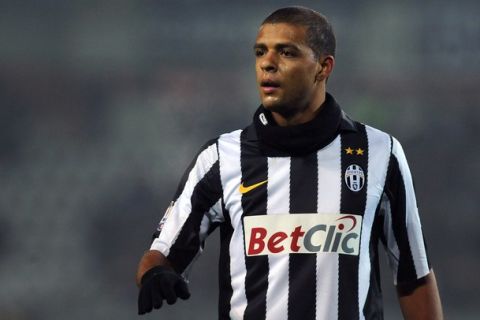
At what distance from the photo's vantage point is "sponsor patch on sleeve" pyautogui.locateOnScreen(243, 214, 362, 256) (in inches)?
70.7

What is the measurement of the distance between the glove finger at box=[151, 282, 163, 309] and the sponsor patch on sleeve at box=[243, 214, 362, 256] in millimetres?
216

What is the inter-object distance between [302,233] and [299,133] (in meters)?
0.19

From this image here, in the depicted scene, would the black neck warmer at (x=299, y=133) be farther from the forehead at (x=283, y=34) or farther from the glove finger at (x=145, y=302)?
the glove finger at (x=145, y=302)

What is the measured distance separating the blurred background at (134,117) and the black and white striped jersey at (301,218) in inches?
65.4

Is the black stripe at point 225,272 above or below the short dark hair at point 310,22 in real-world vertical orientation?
below

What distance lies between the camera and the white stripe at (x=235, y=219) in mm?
1824

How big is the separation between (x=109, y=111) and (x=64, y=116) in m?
0.17

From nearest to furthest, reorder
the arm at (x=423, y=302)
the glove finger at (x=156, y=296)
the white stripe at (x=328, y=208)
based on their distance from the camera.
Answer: the glove finger at (x=156, y=296) → the white stripe at (x=328, y=208) → the arm at (x=423, y=302)

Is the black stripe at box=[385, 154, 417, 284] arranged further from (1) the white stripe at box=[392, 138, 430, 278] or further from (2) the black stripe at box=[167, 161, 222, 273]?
(2) the black stripe at box=[167, 161, 222, 273]

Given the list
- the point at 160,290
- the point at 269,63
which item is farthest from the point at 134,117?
the point at 160,290

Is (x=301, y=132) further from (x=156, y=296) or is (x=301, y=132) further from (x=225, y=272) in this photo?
(x=156, y=296)

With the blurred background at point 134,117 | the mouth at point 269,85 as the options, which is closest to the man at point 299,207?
the mouth at point 269,85

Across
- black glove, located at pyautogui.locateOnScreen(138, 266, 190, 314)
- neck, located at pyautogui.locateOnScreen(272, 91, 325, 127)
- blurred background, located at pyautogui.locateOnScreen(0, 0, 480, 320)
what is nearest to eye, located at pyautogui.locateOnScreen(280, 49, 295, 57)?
neck, located at pyautogui.locateOnScreen(272, 91, 325, 127)

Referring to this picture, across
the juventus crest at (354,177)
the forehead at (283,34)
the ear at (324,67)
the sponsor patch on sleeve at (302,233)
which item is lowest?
the sponsor patch on sleeve at (302,233)
